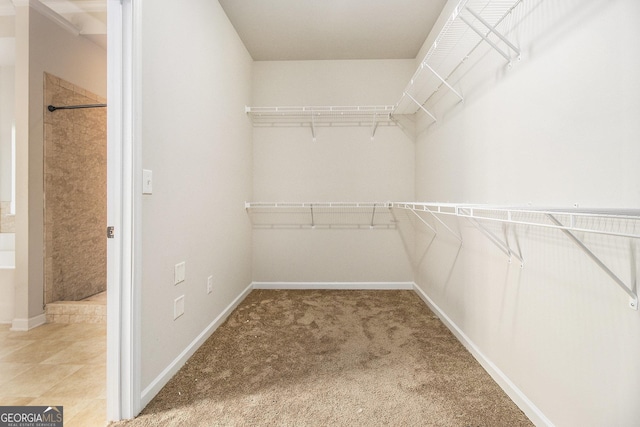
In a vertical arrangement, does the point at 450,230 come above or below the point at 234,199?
below

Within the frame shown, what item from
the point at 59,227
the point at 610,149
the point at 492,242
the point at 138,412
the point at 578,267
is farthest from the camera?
the point at 59,227

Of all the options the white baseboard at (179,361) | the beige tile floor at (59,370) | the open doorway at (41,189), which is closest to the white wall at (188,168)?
the white baseboard at (179,361)

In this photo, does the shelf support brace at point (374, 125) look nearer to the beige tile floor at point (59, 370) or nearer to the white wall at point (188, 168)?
the white wall at point (188, 168)

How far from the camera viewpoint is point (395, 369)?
1.67m

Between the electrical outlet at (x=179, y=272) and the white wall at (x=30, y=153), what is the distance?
4.76 feet

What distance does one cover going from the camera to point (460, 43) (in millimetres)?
1836

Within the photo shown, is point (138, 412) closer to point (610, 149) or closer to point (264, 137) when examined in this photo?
point (610, 149)

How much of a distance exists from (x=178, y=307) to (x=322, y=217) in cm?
178

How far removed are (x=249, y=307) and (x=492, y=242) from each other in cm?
197

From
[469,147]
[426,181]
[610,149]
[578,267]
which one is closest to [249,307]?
[426,181]

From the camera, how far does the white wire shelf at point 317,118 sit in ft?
10.1

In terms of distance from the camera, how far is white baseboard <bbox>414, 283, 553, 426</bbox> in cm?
124

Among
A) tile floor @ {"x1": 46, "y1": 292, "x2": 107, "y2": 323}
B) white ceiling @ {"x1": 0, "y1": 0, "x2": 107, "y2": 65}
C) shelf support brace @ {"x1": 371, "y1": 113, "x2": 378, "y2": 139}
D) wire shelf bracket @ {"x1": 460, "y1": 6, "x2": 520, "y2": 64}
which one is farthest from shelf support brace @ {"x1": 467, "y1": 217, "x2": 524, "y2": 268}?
white ceiling @ {"x1": 0, "y1": 0, "x2": 107, "y2": 65}

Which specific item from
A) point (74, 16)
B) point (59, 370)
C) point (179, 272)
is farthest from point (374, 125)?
point (59, 370)
